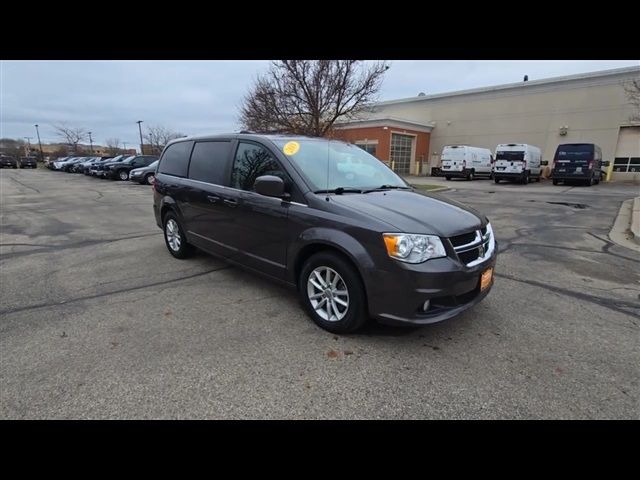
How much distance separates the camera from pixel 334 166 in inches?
158

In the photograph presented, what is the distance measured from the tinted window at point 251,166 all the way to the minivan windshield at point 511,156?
937 inches

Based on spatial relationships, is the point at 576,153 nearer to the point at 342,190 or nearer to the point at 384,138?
the point at 384,138

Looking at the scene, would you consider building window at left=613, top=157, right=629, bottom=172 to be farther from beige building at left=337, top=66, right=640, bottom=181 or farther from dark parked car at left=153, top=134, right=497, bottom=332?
dark parked car at left=153, top=134, right=497, bottom=332

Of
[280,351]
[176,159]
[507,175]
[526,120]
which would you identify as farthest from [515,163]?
[280,351]

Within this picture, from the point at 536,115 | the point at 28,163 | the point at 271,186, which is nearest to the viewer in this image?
the point at 271,186

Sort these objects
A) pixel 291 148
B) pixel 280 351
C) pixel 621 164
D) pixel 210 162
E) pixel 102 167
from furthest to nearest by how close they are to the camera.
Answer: pixel 621 164 → pixel 102 167 → pixel 210 162 → pixel 291 148 → pixel 280 351

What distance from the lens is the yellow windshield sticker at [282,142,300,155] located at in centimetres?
392

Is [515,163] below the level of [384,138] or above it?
below

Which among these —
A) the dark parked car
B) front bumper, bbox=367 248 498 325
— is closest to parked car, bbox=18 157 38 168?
the dark parked car

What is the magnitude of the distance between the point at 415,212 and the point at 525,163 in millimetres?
23968

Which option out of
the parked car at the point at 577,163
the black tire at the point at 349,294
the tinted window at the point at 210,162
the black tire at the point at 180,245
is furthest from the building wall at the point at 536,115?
the black tire at the point at 349,294

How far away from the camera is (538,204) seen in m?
13.5

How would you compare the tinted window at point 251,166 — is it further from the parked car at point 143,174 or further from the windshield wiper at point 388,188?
the parked car at point 143,174
